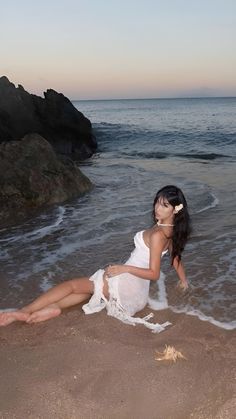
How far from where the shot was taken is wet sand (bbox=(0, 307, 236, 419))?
271cm

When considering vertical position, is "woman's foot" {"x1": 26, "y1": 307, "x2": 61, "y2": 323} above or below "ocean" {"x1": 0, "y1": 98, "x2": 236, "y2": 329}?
above

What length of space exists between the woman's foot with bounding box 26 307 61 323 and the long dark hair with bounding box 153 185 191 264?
1.18 metres

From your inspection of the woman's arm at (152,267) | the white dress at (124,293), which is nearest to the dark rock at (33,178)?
the white dress at (124,293)

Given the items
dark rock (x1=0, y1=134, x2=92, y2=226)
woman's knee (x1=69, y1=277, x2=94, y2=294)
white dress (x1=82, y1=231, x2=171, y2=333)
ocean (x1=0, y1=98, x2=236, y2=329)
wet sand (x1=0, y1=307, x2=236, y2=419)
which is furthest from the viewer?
dark rock (x1=0, y1=134, x2=92, y2=226)

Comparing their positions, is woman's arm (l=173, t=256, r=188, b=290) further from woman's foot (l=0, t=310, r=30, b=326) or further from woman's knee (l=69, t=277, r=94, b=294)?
woman's foot (l=0, t=310, r=30, b=326)

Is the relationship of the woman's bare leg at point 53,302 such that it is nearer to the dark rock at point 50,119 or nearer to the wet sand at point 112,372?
the wet sand at point 112,372

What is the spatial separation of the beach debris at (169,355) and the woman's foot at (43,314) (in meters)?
1.16

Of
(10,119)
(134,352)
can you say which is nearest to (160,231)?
(134,352)

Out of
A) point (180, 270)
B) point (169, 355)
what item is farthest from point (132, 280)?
point (169, 355)

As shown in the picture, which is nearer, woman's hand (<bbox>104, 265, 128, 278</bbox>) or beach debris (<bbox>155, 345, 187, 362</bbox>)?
beach debris (<bbox>155, 345, 187, 362</bbox>)

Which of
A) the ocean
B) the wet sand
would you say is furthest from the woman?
the ocean

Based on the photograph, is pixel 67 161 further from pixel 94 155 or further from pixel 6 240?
pixel 94 155

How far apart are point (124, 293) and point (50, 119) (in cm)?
1804

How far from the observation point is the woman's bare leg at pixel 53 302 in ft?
13.3
